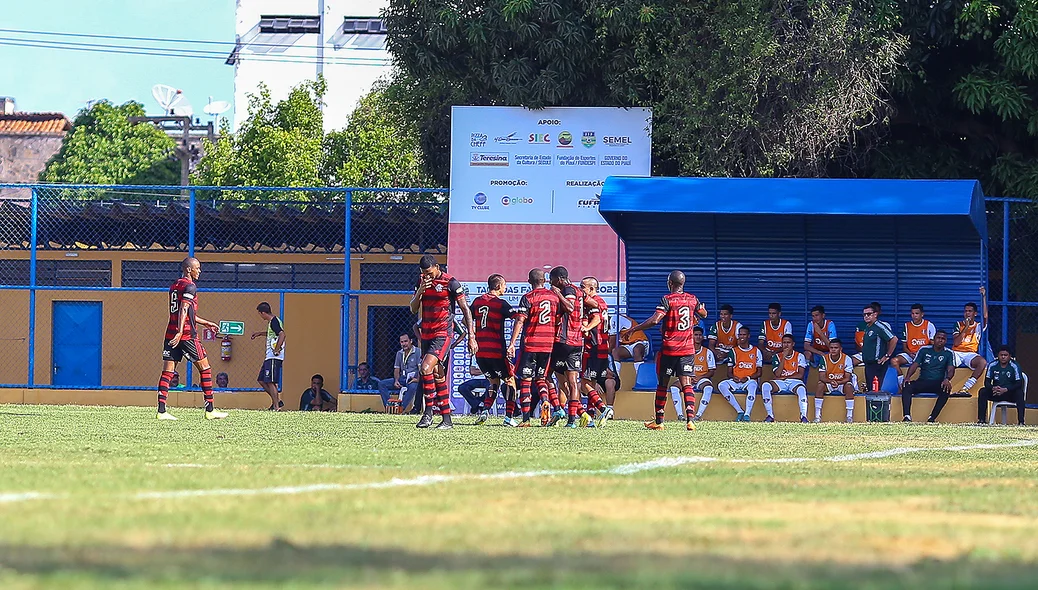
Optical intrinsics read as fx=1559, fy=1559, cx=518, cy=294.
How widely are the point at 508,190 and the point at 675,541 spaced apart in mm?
17603

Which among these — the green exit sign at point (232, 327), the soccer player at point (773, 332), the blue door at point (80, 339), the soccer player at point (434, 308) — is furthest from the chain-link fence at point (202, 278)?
the soccer player at point (434, 308)

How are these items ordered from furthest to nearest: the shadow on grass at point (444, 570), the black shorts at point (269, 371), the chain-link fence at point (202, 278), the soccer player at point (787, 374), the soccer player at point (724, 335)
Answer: the chain-link fence at point (202, 278)
the black shorts at point (269, 371)
the soccer player at point (724, 335)
the soccer player at point (787, 374)
the shadow on grass at point (444, 570)

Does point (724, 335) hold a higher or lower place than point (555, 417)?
higher

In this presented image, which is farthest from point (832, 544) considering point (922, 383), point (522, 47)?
point (522, 47)

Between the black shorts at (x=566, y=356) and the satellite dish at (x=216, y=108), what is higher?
the satellite dish at (x=216, y=108)

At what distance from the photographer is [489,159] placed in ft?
74.6

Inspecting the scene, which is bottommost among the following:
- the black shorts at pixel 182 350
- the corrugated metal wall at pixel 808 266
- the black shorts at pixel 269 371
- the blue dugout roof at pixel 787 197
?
the black shorts at pixel 269 371

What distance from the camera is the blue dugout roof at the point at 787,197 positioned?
68.1 feet

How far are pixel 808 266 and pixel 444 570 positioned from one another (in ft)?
63.6

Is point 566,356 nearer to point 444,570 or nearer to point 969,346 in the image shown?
point 969,346

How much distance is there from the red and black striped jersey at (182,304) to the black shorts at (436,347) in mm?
2807

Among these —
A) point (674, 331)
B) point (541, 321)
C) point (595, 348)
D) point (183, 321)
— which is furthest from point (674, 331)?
point (183, 321)

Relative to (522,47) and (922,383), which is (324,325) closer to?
(522,47)

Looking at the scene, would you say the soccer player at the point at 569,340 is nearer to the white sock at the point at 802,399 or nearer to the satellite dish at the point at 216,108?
the white sock at the point at 802,399
